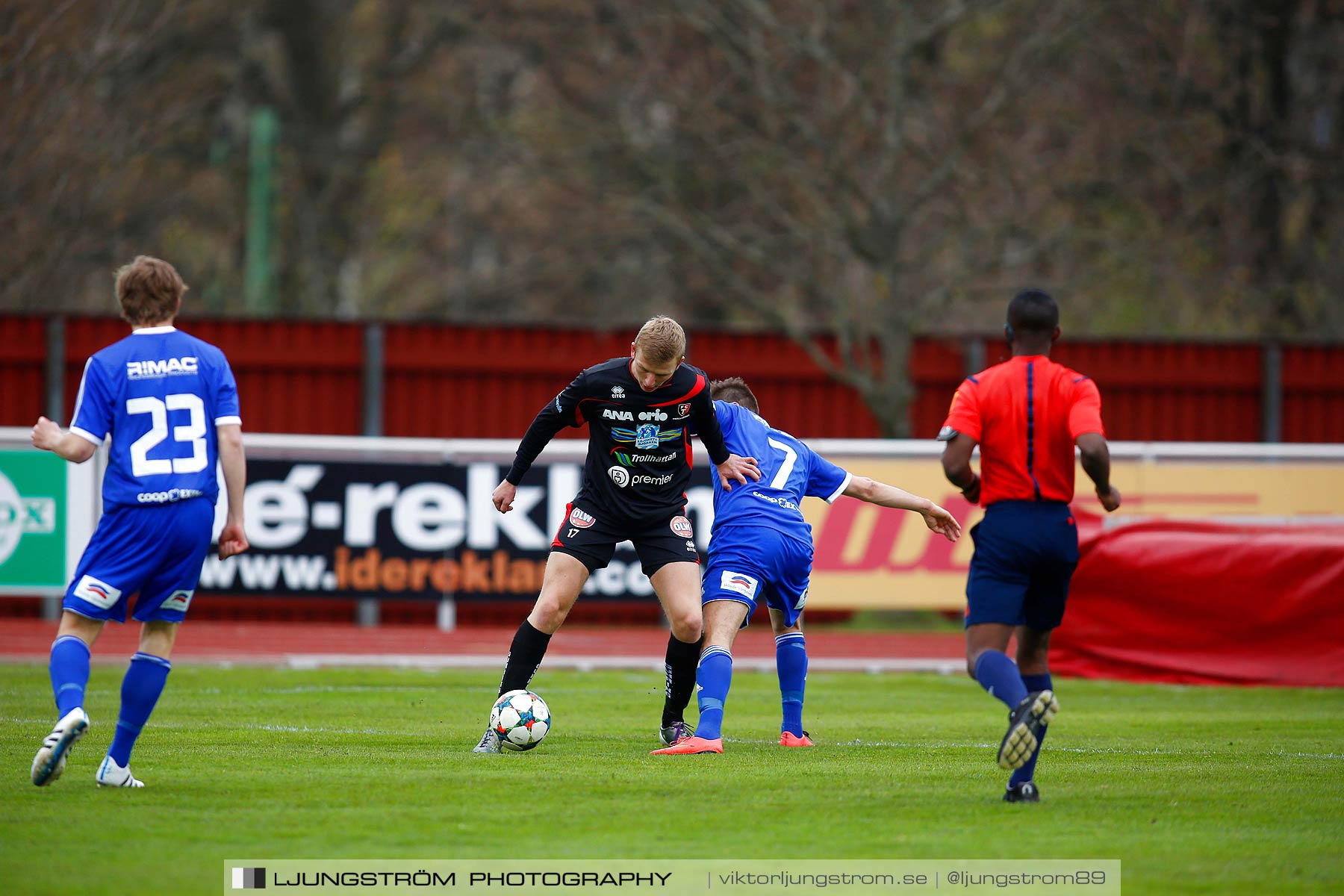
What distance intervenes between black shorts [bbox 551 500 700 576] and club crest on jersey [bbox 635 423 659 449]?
38 centimetres

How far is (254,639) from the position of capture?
50.6ft

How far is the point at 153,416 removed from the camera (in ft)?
20.7

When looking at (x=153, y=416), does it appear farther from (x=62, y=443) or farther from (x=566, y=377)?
(x=566, y=377)

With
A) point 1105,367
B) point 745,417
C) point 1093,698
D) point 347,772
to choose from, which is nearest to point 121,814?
point 347,772

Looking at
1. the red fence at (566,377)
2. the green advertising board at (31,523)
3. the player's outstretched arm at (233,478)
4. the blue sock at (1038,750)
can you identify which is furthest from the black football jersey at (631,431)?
the red fence at (566,377)

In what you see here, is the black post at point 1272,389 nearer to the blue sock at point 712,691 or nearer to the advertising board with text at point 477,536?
the advertising board with text at point 477,536

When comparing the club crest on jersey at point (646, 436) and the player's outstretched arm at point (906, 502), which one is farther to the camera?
the club crest on jersey at point (646, 436)

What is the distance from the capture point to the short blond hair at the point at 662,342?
23.8 feet

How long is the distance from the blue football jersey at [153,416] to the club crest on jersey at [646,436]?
2102 mm

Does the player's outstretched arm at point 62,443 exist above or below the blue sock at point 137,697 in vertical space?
above

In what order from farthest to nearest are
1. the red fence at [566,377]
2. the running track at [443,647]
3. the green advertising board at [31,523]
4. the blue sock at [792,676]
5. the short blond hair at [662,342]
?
the red fence at [566,377] < the running track at [443,647] < the green advertising board at [31,523] < the blue sock at [792,676] < the short blond hair at [662,342]

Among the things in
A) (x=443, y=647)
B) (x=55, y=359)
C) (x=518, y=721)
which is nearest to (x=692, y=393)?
(x=518, y=721)

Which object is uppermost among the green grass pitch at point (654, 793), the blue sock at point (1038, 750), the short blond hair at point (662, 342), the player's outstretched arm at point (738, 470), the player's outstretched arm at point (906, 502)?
the short blond hair at point (662, 342)

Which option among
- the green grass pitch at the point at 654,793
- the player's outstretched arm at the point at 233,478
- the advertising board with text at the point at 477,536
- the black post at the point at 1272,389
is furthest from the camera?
the black post at the point at 1272,389
